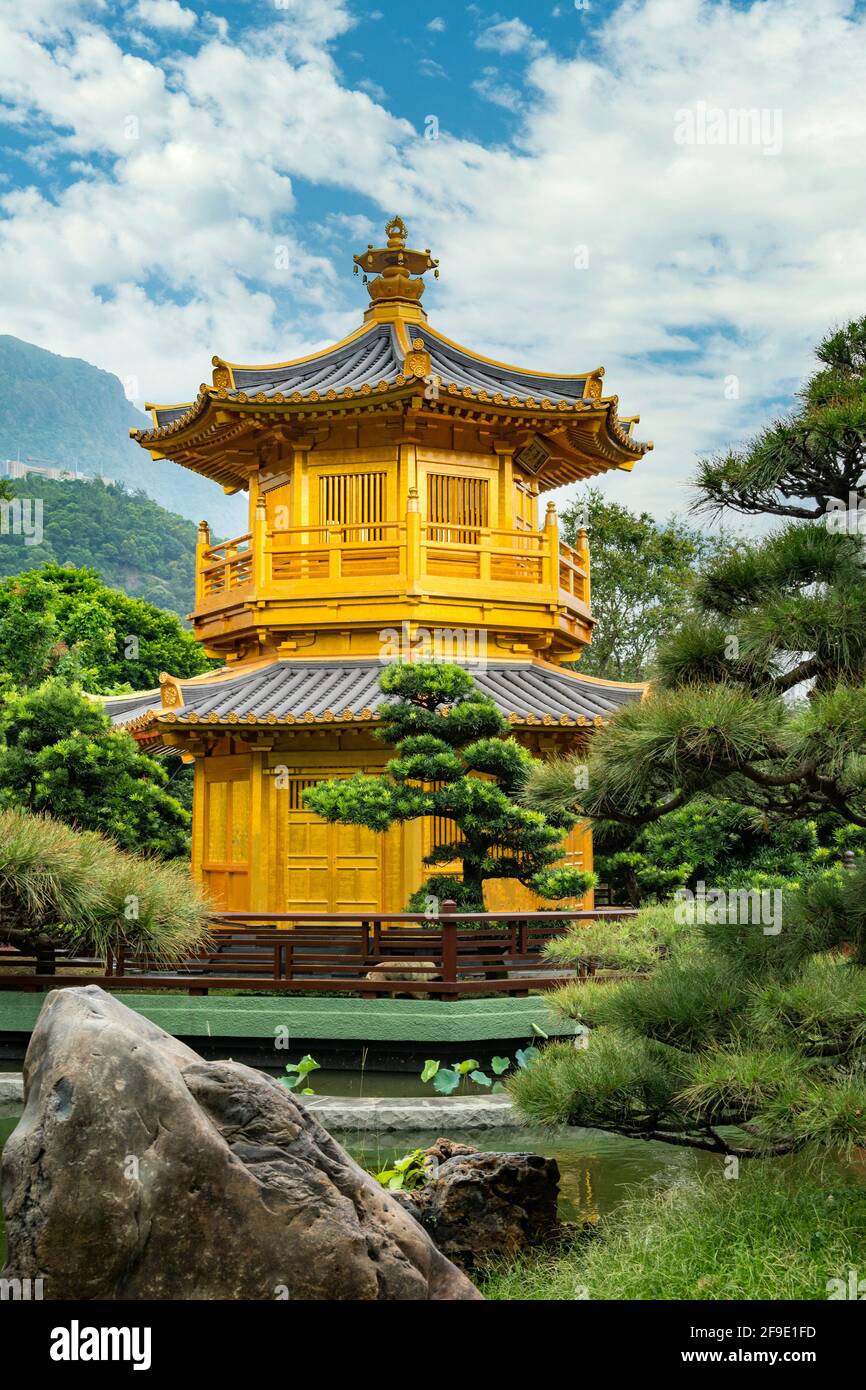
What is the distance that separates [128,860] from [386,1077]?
3.01 m

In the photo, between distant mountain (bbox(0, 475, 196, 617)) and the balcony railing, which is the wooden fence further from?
distant mountain (bbox(0, 475, 196, 617))

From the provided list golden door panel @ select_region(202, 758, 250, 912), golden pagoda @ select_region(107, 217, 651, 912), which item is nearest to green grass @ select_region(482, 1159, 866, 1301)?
golden pagoda @ select_region(107, 217, 651, 912)

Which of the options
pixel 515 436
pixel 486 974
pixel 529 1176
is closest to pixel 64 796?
pixel 486 974

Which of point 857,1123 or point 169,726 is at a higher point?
point 169,726

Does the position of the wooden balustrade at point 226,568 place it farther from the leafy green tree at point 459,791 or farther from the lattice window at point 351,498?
the leafy green tree at point 459,791

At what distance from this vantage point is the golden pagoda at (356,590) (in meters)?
15.2

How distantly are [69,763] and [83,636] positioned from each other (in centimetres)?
1513

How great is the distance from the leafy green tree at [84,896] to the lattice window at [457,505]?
22.2ft

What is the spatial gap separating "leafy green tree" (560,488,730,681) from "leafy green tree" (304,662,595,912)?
15.7 m

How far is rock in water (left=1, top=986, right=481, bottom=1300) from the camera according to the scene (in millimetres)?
4727

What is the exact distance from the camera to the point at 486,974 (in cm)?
1295

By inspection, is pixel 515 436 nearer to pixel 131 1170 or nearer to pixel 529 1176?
pixel 529 1176

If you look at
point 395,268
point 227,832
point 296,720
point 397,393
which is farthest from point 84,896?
point 395,268

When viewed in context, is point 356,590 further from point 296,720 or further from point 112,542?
point 112,542
